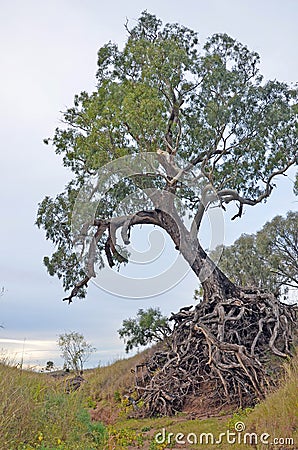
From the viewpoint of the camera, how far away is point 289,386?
743cm

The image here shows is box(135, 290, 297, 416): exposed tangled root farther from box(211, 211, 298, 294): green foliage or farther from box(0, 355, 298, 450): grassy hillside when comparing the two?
box(211, 211, 298, 294): green foliage

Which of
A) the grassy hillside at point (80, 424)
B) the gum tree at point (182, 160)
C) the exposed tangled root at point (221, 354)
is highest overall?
the gum tree at point (182, 160)

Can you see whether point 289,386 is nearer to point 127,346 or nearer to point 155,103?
point 155,103

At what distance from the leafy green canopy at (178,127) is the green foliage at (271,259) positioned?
5989 mm

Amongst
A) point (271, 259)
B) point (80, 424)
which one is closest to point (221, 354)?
point (80, 424)

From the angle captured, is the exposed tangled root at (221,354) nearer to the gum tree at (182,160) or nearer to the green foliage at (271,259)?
the gum tree at (182,160)

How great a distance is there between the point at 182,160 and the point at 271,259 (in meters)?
7.99

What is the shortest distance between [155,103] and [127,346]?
6925 mm

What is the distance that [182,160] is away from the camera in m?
13.5

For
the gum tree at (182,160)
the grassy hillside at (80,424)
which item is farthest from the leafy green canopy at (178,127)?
the grassy hillside at (80,424)

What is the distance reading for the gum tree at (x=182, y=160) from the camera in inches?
470

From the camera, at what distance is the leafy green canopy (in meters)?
12.7

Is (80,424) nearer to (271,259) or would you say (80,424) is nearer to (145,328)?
(145,328)

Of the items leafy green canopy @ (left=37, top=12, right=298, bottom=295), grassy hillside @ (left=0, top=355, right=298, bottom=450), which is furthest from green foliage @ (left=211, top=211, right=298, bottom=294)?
grassy hillside @ (left=0, top=355, right=298, bottom=450)
